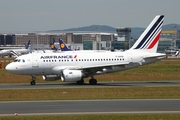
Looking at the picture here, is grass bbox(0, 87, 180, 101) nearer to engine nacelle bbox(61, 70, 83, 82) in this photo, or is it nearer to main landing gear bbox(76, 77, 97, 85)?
engine nacelle bbox(61, 70, 83, 82)

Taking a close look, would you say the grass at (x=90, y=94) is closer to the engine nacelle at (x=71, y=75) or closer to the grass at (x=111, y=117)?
the engine nacelle at (x=71, y=75)

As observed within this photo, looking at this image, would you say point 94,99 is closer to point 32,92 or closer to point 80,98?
point 80,98

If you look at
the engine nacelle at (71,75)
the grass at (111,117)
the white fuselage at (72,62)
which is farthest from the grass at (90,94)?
the grass at (111,117)

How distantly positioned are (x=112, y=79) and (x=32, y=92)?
1922 centimetres

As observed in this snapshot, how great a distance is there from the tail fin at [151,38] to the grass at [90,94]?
12257 mm

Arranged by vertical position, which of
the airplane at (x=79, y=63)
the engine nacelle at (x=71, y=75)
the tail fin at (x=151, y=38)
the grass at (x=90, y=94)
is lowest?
the grass at (x=90, y=94)

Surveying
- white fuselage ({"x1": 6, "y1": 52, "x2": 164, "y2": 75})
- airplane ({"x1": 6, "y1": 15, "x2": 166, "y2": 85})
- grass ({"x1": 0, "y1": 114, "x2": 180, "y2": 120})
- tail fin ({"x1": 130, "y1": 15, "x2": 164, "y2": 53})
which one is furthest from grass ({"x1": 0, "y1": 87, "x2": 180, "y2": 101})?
tail fin ({"x1": 130, "y1": 15, "x2": 164, "y2": 53})

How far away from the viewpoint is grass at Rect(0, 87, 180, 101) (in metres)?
37.9

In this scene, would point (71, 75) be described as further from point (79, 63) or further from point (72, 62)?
point (79, 63)

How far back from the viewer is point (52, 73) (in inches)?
2082

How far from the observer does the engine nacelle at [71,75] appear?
166 feet

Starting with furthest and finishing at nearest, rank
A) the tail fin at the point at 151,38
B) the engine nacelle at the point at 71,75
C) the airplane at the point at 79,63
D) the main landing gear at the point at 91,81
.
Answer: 1. the tail fin at the point at 151,38
2. the main landing gear at the point at 91,81
3. the airplane at the point at 79,63
4. the engine nacelle at the point at 71,75

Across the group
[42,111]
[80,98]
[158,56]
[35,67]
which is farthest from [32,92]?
[158,56]

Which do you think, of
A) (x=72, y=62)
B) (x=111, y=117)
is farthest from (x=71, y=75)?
(x=111, y=117)
